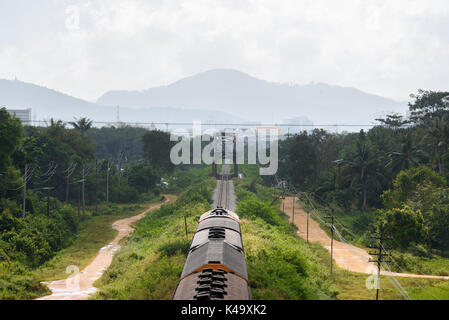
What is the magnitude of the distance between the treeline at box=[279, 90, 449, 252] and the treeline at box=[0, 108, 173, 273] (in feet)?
86.6

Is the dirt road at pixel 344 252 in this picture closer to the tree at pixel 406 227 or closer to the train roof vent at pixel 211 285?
the tree at pixel 406 227

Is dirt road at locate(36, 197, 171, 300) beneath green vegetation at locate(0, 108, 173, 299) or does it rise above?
beneath

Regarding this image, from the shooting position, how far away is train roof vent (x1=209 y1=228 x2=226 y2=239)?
2023 cm

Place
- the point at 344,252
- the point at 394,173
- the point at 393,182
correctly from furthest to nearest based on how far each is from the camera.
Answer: the point at 394,173 → the point at 393,182 → the point at 344,252

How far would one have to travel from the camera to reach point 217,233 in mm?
20703

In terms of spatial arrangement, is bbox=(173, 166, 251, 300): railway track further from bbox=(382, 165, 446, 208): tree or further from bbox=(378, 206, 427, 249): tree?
bbox=(382, 165, 446, 208): tree

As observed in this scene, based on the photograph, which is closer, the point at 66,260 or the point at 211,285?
the point at 211,285

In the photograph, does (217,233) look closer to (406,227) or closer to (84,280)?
(84,280)

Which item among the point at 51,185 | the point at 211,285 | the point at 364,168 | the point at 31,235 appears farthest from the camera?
the point at 51,185

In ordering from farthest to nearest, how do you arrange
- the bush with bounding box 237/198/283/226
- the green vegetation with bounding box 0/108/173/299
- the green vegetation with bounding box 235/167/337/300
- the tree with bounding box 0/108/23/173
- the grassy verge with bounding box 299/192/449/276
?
1. the bush with bounding box 237/198/283/226
2. the tree with bounding box 0/108/23/173
3. the grassy verge with bounding box 299/192/449/276
4. the green vegetation with bounding box 0/108/173/299
5. the green vegetation with bounding box 235/167/337/300

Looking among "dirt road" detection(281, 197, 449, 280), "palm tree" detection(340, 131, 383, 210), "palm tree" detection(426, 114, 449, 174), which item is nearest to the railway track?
"dirt road" detection(281, 197, 449, 280)

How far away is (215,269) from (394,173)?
149ft

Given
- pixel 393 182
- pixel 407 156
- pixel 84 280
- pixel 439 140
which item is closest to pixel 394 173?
pixel 407 156
